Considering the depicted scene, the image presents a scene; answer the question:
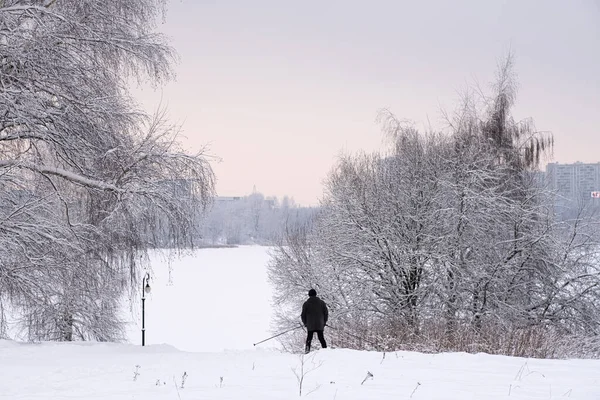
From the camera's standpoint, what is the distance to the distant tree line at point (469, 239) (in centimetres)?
2048

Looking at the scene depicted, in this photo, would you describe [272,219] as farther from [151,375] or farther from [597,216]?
[151,375]

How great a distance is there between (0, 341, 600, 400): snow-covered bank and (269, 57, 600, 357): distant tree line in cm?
1002

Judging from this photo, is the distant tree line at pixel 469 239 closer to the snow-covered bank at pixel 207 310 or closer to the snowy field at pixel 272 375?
the snow-covered bank at pixel 207 310

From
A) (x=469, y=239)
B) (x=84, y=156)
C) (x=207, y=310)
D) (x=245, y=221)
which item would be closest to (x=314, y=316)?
(x=84, y=156)

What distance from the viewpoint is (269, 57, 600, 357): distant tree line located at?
20.5 m

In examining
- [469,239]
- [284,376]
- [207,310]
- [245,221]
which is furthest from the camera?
[245,221]

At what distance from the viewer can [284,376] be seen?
8.20 metres

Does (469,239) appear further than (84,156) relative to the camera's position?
Yes

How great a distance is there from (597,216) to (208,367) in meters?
17.5

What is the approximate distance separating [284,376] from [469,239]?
563 inches

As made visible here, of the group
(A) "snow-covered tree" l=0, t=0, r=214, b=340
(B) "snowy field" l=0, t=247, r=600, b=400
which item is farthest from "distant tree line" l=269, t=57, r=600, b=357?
(A) "snow-covered tree" l=0, t=0, r=214, b=340

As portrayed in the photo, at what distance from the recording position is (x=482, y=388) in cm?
729

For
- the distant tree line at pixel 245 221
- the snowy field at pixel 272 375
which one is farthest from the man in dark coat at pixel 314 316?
the distant tree line at pixel 245 221

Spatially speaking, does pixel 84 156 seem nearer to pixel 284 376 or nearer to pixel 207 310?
pixel 284 376
